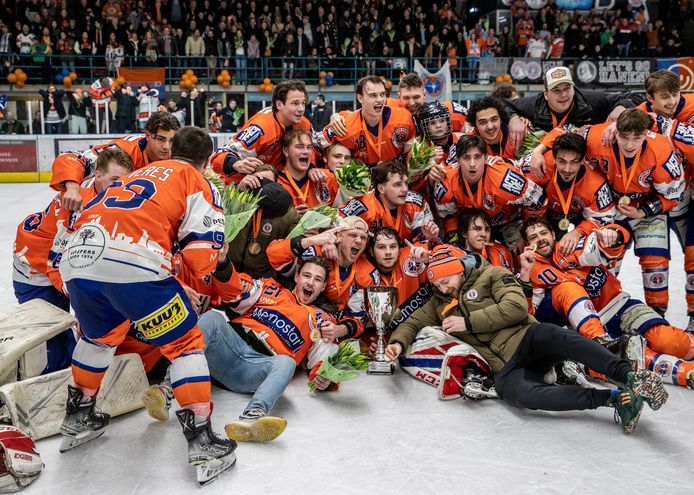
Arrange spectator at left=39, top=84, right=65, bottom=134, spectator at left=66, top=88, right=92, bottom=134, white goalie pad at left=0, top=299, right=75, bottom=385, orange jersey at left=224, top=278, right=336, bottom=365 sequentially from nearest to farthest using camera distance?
white goalie pad at left=0, top=299, right=75, bottom=385 → orange jersey at left=224, top=278, right=336, bottom=365 → spectator at left=39, top=84, right=65, bottom=134 → spectator at left=66, top=88, right=92, bottom=134

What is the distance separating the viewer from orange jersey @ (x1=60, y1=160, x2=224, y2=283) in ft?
8.68

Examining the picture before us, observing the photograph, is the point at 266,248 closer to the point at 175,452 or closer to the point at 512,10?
the point at 175,452

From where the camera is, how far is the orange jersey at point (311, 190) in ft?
15.8

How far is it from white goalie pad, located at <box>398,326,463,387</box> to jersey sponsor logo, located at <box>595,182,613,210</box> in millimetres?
1489

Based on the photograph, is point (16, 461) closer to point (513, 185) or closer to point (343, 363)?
point (343, 363)

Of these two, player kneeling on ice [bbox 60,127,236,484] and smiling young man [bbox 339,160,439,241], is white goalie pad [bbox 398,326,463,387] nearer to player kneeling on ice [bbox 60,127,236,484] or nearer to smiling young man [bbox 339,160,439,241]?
smiling young man [bbox 339,160,439,241]

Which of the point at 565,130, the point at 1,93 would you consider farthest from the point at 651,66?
the point at 1,93

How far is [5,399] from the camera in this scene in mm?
2918

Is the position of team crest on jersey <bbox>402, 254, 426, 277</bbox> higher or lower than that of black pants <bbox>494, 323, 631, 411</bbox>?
higher

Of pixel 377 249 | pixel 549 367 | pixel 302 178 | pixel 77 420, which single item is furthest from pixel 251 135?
pixel 549 367

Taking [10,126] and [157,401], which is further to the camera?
[10,126]

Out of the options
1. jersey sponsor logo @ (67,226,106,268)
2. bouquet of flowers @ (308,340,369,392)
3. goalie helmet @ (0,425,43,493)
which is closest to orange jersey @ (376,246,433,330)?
bouquet of flowers @ (308,340,369,392)

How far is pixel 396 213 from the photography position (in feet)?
15.3

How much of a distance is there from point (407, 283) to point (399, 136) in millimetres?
1336
